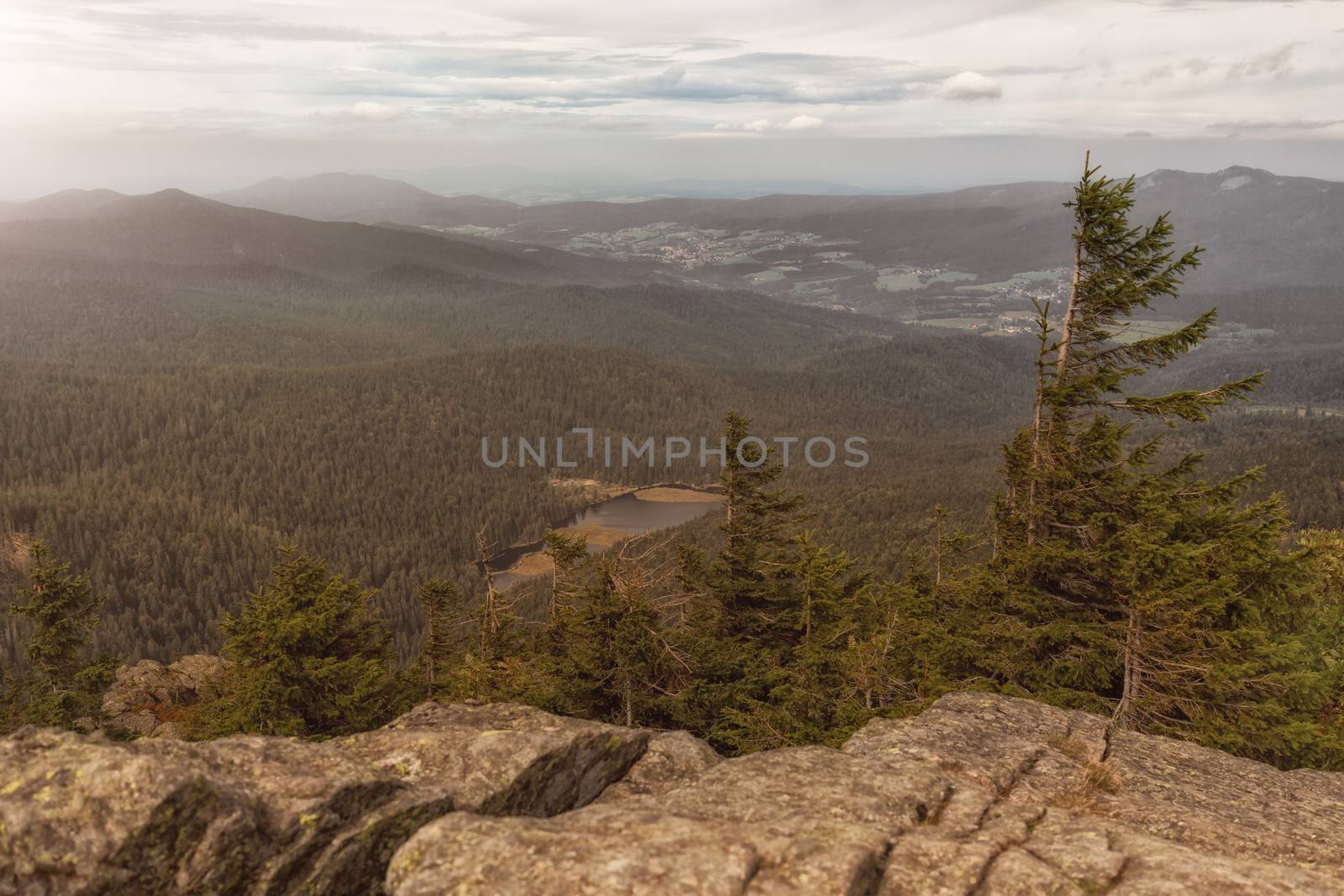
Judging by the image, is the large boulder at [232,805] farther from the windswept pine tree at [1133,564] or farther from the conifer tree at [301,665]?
the conifer tree at [301,665]

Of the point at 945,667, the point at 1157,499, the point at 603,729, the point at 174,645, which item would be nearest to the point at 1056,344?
the point at 1157,499

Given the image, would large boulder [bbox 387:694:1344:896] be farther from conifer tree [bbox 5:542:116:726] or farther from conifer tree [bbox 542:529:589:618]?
conifer tree [bbox 5:542:116:726]

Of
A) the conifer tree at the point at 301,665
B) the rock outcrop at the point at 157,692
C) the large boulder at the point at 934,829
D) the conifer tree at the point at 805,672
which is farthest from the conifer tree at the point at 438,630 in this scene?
the large boulder at the point at 934,829

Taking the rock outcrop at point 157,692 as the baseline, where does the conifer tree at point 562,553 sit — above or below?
above

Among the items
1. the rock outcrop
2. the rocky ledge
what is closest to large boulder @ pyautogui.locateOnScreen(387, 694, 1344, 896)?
the rocky ledge

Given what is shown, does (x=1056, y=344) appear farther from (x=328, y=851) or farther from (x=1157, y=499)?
(x=328, y=851)

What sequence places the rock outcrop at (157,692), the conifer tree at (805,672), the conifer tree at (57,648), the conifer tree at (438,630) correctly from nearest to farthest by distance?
the conifer tree at (805,672)
the conifer tree at (57,648)
the conifer tree at (438,630)
the rock outcrop at (157,692)

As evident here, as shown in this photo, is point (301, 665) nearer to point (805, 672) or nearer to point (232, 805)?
point (805, 672)
